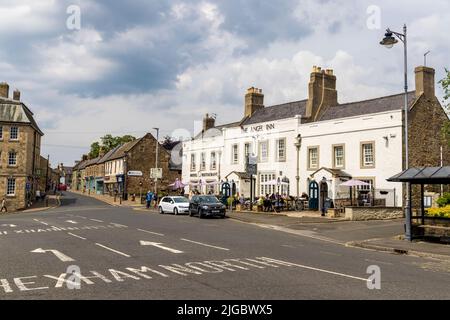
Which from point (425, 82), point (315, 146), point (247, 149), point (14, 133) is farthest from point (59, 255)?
point (14, 133)

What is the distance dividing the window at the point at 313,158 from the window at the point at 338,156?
5.70 ft

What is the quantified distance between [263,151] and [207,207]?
13503mm

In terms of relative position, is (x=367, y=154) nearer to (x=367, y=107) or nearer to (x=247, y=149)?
(x=367, y=107)

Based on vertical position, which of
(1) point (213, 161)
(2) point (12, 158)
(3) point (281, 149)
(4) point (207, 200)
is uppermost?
(3) point (281, 149)

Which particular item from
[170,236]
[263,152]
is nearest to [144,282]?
[170,236]

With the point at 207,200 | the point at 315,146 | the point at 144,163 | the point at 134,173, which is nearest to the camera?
the point at 207,200

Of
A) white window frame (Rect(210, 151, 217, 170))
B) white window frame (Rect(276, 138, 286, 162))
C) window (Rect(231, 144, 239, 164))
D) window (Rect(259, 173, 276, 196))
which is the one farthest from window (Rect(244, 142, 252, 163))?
white window frame (Rect(210, 151, 217, 170))

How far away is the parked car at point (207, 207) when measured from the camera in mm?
30156

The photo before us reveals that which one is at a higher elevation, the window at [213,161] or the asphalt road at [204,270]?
the window at [213,161]

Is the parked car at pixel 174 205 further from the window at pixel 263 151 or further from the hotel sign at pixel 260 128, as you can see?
the hotel sign at pixel 260 128

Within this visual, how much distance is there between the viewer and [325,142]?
3622 cm

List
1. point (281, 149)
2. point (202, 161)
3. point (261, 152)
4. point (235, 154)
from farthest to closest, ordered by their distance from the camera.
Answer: point (202, 161), point (235, 154), point (261, 152), point (281, 149)

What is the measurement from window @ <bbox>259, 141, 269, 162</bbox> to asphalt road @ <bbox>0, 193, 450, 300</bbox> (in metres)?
24.2

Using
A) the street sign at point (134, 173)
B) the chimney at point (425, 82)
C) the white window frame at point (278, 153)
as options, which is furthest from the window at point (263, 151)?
the street sign at point (134, 173)
